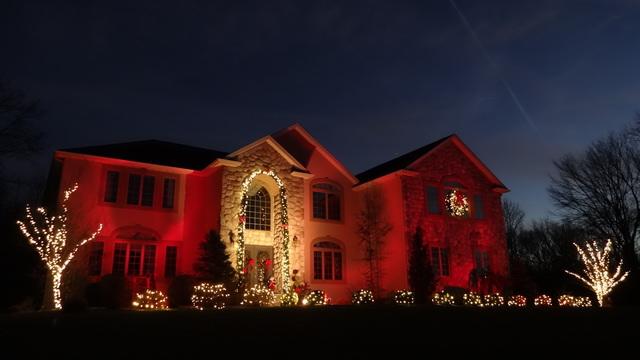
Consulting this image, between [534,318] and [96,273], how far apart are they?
50.5ft

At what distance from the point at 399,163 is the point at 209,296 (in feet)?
40.3

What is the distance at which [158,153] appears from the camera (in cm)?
2264

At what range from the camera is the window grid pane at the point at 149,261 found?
19.9m

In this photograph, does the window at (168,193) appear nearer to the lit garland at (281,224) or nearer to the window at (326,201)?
the lit garland at (281,224)

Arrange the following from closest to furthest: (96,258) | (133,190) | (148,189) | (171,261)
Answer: (96,258) < (133,190) < (171,261) < (148,189)

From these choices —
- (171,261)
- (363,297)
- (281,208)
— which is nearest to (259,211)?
(281,208)

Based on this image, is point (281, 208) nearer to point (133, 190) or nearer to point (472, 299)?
point (133, 190)

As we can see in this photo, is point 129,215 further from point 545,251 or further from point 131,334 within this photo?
point 545,251

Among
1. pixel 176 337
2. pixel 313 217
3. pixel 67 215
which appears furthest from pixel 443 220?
pixel 176 337

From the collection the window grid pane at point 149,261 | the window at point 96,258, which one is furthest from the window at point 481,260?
the window at point 96,258

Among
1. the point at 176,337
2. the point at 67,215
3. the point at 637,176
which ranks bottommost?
the point at 176,337

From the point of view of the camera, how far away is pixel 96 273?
19.0 meters

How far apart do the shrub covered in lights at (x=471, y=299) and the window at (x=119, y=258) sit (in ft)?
47.1

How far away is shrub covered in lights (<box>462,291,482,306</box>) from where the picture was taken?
2195 centimetres
